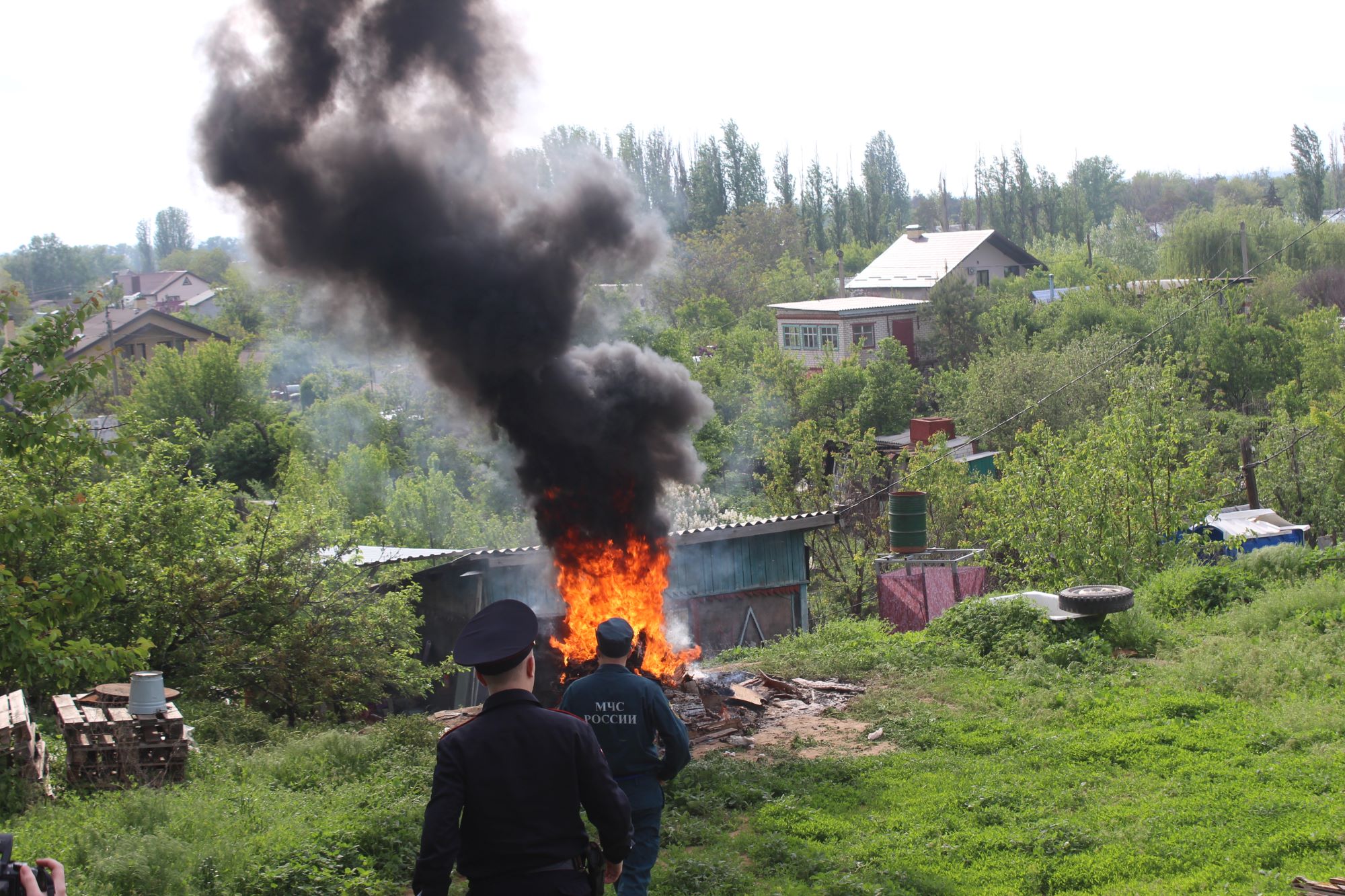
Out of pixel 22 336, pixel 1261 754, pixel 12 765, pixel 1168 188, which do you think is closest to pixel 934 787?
pixel 1261 754

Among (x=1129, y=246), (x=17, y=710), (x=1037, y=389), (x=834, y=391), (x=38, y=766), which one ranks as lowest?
(x=38, y=766)

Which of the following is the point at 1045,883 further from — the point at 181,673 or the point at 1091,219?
the point at 1091,219

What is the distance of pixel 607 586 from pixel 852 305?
125 feet

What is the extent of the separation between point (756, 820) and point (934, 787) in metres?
1.46

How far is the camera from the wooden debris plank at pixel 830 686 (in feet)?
40.3

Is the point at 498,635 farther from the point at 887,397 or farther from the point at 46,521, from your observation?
the point at 887,397

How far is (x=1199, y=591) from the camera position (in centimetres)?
1423

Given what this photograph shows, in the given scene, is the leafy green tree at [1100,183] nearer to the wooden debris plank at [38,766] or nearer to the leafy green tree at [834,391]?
the leafy green tree at [834,391]

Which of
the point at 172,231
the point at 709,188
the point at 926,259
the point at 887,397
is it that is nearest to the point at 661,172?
the point at 709,188

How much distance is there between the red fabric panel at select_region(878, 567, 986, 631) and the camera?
19.6 metres

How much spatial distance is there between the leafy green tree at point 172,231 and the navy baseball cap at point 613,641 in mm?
185169

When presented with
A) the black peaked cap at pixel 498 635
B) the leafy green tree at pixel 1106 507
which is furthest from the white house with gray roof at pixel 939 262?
the black peaked cap at pixel 498 635

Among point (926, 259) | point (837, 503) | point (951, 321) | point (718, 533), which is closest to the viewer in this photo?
point (718, 533)

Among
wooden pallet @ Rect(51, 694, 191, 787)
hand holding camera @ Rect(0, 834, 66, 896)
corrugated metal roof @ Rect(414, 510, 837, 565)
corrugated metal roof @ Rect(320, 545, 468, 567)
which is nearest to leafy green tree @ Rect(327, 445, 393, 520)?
corrugated metal roof @ Rect(320, 545, 468, 567)
